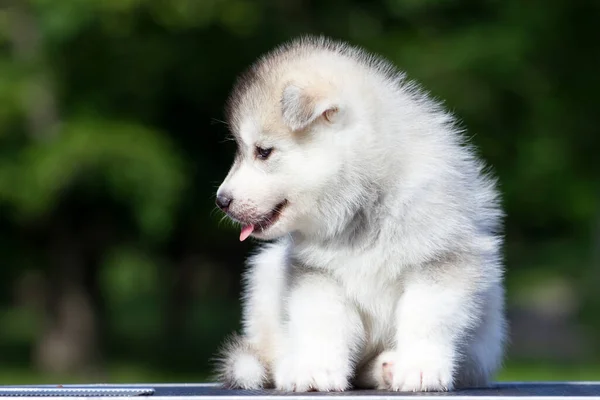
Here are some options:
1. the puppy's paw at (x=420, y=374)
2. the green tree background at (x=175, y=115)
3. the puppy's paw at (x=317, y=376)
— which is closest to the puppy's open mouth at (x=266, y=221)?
the puppy's paw at (x=317, y=376)

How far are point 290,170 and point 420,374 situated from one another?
2.91 ft

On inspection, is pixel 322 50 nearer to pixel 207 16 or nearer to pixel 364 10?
pixel 207 16

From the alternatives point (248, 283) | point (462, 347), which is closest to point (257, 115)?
point (248, 283)

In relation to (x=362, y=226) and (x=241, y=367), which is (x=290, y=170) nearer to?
(x=362, y=226)

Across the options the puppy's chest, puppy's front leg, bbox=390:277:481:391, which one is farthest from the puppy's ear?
puppy's front leg, bbox=390:277:481:391

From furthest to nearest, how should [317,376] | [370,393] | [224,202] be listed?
1. [224,202]
2. [317,376]
3. [370,393]

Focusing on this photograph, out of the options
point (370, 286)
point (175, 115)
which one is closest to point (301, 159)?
point (370, 286)

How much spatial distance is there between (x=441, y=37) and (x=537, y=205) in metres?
2.94

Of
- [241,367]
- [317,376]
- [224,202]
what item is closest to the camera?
[317,376]

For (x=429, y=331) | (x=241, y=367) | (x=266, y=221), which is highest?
(x=266, y=221)

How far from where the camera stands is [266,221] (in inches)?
156

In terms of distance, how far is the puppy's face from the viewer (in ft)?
12.9

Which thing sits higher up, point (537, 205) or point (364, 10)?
point (364, 10)

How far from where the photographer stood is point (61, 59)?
12461mm
